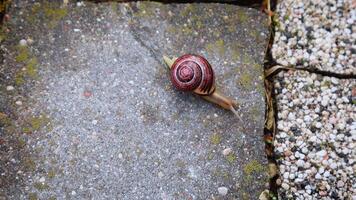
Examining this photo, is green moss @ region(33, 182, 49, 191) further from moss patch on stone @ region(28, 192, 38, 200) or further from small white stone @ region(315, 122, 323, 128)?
small white stone @ region(315, 122, 323, 128)

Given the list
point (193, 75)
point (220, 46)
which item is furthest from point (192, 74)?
point (220, 46)

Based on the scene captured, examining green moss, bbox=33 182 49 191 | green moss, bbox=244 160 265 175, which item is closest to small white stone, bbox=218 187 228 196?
green moss, bbox=244 160 265 175

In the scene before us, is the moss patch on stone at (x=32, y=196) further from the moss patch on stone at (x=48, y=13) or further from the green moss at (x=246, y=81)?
the green moss at (x=246, y=81)

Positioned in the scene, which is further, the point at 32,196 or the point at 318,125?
the point at 318,125

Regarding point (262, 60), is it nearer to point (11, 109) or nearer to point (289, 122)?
point (289, 122)

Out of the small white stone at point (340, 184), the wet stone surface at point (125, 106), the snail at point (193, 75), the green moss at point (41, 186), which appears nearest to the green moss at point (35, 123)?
the wet stone surface at point (125, 106)

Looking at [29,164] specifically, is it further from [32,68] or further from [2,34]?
[2,34]
